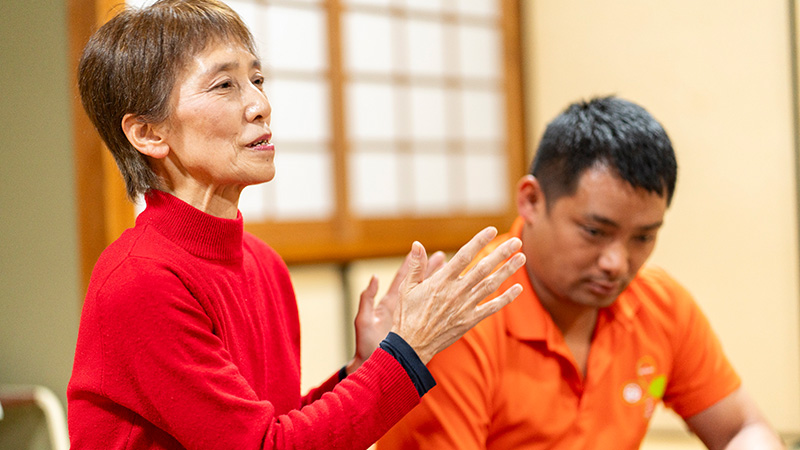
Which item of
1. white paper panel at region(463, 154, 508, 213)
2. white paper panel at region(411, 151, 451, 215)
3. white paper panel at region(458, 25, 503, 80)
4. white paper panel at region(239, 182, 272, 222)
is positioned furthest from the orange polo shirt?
white paper panel at region(458, 25, 503, 80)

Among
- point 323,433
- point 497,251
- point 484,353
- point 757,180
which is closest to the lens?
point 323,433

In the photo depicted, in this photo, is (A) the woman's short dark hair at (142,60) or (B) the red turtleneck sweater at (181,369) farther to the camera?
(A) the woman's short dark hair at (142,60)

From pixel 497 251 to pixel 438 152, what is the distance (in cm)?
265

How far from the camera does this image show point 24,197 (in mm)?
2346

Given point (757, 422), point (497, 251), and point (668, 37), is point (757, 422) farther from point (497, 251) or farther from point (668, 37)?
point (668, 37)

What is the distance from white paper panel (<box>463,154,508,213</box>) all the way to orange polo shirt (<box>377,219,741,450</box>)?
6.82 ft

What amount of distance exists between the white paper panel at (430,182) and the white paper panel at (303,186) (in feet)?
1.66

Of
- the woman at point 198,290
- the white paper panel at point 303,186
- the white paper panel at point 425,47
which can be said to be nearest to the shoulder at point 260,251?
the woman at point 198,290

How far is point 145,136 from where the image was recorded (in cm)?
102

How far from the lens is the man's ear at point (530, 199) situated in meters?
1.54

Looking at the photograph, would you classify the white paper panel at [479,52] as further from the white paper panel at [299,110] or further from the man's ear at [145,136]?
the man's ear at [145,136]

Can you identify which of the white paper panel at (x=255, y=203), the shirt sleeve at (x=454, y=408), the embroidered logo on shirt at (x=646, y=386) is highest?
the white paper panel at (x=255, y=203)

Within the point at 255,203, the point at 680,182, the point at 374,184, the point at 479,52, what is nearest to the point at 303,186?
the point at 255,203

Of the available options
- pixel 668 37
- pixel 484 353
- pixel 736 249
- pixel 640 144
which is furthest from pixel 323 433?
pixel 668 37
